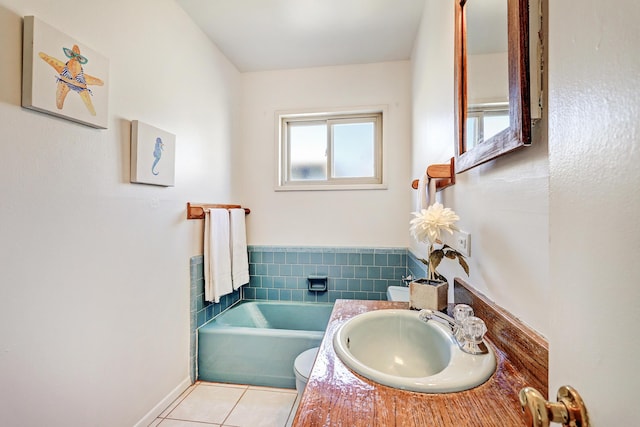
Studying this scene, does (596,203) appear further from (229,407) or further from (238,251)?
(238,251)

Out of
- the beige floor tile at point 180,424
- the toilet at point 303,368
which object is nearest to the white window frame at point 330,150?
the toilet at point 303,368

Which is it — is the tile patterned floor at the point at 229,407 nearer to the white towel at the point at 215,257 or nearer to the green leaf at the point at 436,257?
the white towel at the point at 215,257

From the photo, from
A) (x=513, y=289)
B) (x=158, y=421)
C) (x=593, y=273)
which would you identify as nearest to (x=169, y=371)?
(x=158, y=421)

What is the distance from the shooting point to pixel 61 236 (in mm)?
1207

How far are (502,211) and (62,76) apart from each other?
5.61ft

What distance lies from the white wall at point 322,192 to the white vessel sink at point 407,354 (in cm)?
164

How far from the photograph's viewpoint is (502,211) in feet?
2.88

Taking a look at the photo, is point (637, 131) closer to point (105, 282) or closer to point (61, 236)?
point (61, 236)

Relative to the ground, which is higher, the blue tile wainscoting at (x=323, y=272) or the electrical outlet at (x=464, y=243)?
the electrical outlet at (x=464, y=243)

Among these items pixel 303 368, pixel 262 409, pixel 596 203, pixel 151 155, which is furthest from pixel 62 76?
pixel 262 409

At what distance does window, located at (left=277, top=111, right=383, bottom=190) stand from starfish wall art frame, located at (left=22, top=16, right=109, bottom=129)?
168cm

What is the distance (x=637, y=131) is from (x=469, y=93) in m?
0.93

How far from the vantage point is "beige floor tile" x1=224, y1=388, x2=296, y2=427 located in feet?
5.64

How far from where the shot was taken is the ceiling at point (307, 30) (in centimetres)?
201
